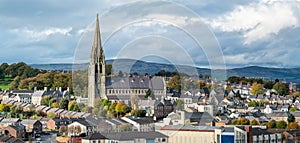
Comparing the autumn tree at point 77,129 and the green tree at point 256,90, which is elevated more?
the green tree at point 256,90

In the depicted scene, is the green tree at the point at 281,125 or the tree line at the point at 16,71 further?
the tree line at the point at 16,71

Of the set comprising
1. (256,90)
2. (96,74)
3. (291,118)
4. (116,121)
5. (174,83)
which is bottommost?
(291,118)

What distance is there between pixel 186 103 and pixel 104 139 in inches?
380

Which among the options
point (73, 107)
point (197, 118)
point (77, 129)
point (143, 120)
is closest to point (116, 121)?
point (143, 120)

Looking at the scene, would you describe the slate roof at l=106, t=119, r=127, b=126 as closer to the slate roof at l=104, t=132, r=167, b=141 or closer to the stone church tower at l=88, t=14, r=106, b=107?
the slate roof at l=104, t=132, r=167, b=141

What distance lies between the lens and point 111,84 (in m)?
33.5

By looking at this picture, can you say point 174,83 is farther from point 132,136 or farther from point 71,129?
point 132,136

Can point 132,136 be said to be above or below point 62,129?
above

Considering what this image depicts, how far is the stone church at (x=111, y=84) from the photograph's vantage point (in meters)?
29.3

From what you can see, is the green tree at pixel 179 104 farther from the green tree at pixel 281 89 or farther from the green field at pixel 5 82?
the green field at pixel 5 82

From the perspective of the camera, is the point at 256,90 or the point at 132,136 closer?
the point at 132,136

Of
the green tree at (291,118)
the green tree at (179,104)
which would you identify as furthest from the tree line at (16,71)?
the green tree at (291,118)

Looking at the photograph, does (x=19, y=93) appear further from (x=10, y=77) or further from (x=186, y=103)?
(x=186, y=103)

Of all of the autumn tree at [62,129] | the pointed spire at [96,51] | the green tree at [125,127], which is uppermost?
the pointed spire at [96,51]
